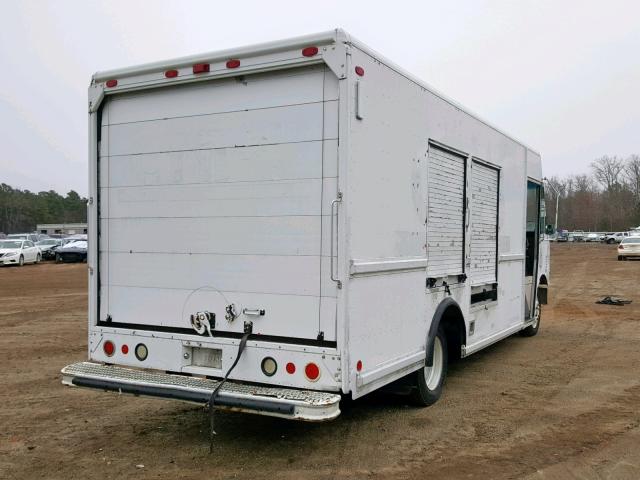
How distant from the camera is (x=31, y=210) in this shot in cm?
9888

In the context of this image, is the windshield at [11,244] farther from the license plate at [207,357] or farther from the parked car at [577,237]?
the parked car at [577,237]

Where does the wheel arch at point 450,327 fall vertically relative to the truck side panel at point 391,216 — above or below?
below

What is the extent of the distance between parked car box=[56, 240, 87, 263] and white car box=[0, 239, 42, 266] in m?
1.19

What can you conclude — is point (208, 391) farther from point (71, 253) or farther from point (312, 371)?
point (71, 253)

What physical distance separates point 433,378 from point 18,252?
99.8 feet

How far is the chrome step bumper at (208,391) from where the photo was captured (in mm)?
4281

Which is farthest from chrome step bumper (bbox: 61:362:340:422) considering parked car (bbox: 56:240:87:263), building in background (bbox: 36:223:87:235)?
building in background (bbox: 36:223:87:235)

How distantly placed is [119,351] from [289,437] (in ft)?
5.44

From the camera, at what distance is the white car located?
31.4 meters

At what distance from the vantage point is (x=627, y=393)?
6801mm

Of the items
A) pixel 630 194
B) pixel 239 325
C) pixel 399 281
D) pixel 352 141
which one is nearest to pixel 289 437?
pixel 239 325

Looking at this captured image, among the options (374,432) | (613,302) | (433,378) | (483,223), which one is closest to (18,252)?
(613,302)

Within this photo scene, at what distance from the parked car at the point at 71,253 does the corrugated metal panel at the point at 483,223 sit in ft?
97.4

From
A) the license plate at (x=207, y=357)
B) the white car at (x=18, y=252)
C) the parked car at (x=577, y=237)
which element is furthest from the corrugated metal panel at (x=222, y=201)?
the parked car at (x=577, y=237)
